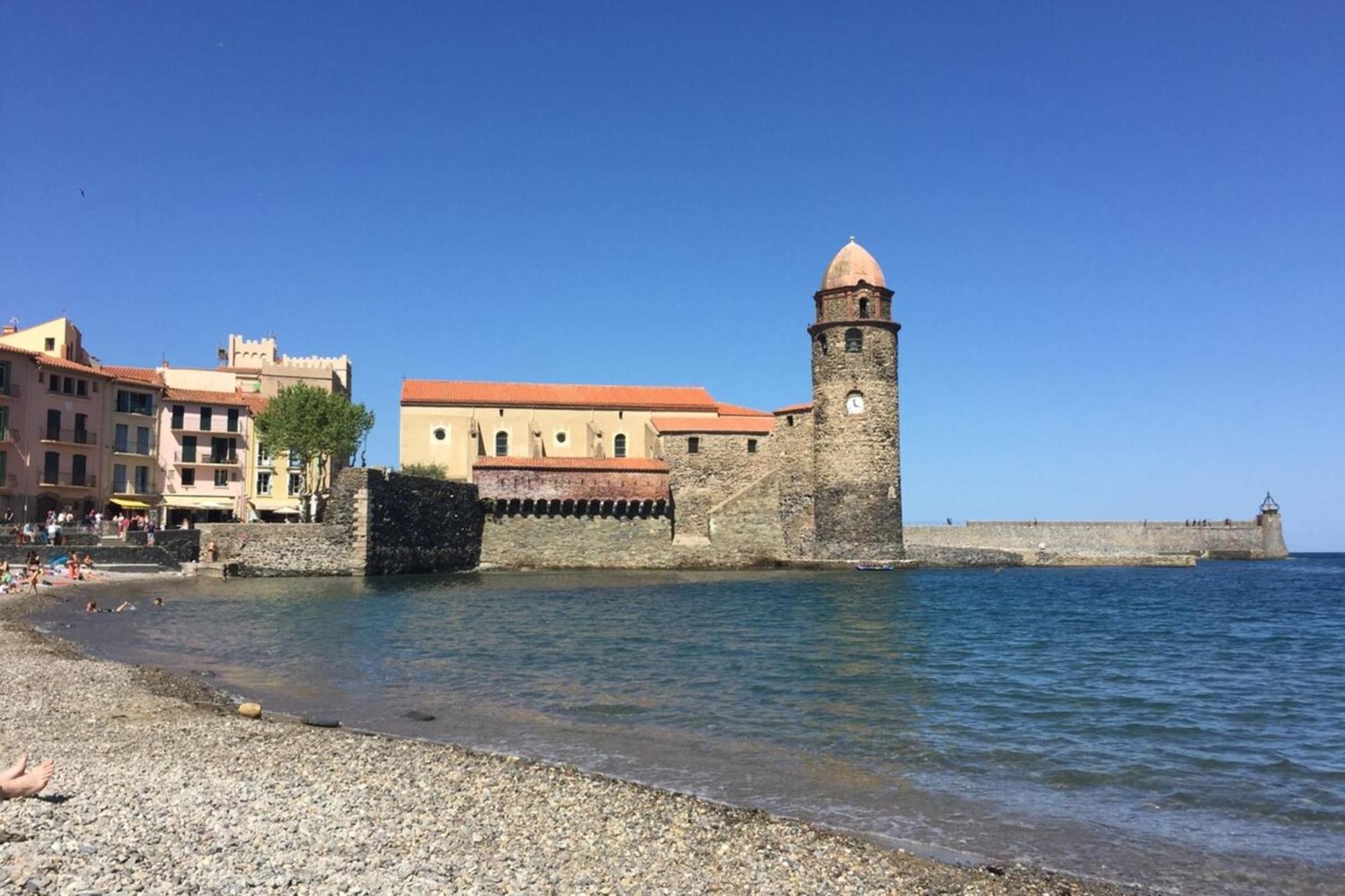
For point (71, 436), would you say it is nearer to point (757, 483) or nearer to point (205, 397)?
point (205, 397)

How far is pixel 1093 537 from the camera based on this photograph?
58.5 meters

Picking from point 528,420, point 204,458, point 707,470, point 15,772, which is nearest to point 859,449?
point 707,470

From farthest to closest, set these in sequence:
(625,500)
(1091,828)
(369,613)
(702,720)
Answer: (625,500), (369,613), (702,720), (1091,828)

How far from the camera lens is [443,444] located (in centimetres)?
4516

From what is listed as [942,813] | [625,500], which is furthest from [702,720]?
[625,500]

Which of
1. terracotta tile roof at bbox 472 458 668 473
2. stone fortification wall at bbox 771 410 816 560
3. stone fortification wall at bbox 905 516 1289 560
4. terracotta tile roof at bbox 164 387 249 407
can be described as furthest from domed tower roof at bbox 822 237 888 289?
terracotta tile roof at bbox 164 387 249 407

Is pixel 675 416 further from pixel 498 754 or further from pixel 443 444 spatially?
pixel 498 754

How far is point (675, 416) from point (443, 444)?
11.6 metres

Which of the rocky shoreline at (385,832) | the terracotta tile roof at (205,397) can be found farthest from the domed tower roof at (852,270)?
the rocky shoreline at (385,832)

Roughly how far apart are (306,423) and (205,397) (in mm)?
6422

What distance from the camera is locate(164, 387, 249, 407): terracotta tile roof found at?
41500 mm

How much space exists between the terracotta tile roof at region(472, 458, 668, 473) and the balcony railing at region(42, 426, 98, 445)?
604 inches

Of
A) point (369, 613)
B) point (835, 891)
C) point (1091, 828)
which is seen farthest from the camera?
point (369, 613)

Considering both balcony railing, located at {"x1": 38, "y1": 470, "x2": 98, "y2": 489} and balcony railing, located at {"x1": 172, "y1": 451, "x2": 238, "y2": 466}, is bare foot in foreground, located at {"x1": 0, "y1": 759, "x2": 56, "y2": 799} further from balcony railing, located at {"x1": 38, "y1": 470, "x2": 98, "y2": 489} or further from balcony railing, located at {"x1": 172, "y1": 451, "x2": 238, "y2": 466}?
balcony railing, located at {"x1": 172, "y1": 451, "x2": 238, "y2": 466}
